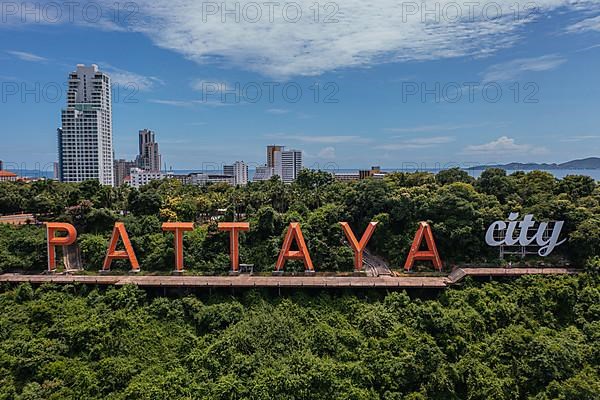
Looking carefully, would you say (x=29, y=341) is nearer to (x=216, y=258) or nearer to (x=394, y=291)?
(x=216, y=258)

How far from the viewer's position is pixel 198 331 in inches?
1101

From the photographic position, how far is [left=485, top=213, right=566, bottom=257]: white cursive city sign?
111 feet

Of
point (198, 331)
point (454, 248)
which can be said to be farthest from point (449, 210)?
point (198, 331)

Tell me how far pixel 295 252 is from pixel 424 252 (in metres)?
11.4

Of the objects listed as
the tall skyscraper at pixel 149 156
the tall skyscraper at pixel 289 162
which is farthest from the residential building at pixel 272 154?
the tall skyscraper at pixel 149 156

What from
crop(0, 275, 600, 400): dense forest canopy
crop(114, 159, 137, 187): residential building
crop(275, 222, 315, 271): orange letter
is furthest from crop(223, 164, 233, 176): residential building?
crop(0, 275, 600, 400): dense forest canopy

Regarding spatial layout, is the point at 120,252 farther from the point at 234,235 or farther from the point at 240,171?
the point at 240,171

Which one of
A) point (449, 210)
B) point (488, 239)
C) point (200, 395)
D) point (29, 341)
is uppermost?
point (449, 210)

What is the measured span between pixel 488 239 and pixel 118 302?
30.8m

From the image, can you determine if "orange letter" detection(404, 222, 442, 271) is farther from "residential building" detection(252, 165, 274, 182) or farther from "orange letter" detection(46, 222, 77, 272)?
"residential building" detection(252, 165, 274, 182)

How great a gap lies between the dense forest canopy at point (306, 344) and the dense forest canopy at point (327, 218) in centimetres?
570

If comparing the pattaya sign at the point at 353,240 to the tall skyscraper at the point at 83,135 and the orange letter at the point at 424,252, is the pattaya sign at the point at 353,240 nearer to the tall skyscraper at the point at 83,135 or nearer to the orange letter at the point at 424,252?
the orange letter at the point at 424,252

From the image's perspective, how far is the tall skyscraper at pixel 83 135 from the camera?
107m

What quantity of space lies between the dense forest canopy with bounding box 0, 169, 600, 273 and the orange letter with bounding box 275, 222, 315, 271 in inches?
57.6
